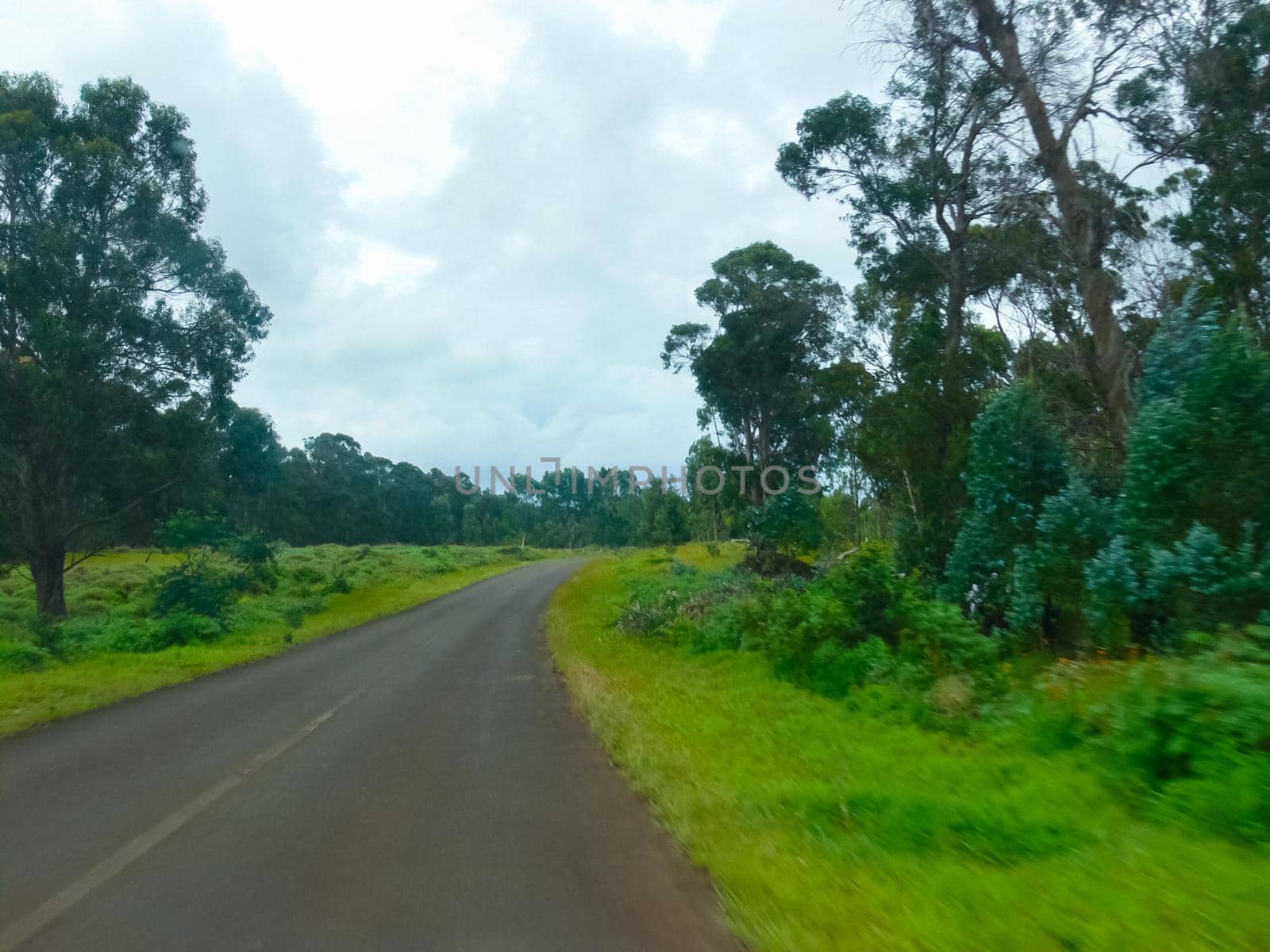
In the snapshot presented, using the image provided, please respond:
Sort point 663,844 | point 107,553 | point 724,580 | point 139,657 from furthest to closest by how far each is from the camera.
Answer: point 107,553, point 724,580, point 139,657, point 663,844

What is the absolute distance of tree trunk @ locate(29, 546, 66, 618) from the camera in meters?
22.2

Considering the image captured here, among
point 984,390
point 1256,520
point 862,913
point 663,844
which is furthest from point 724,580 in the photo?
point 862,913

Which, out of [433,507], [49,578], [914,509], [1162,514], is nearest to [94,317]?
[49,578]

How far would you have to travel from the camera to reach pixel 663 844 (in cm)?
647

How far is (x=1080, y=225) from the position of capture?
14.9 metres

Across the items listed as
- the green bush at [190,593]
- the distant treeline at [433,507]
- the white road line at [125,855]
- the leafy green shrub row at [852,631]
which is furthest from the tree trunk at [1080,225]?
the distant treeline at [433,507]

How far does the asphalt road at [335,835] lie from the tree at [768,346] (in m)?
23.4

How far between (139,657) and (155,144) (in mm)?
13238

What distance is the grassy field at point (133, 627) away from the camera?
13.7 meters

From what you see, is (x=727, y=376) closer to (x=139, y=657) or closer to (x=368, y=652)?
(x=368, y=652)

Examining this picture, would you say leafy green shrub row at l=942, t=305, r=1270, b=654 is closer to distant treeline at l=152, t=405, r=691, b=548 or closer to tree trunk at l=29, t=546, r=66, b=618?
tree trunk at l=29, t=546, r=66, b=618

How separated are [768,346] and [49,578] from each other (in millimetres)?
22596

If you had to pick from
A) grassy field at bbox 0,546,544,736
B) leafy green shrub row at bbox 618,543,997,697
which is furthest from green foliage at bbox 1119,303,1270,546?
grassy field at bbox 0,546,544,736

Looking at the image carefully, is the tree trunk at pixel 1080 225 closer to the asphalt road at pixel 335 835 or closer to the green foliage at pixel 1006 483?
the green foliage at pixel 1006 483
